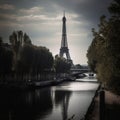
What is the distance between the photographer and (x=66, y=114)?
73.9 ft

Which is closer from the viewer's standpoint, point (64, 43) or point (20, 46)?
point (20, 46)

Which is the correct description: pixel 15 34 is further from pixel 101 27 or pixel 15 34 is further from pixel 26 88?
pixel 101 27

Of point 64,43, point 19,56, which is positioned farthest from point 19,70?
point 64,43

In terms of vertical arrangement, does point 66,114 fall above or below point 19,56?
below

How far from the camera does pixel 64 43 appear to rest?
10606cm

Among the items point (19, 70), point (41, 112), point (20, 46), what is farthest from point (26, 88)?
point (41, 112)

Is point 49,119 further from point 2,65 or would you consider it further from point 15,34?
point 15,34

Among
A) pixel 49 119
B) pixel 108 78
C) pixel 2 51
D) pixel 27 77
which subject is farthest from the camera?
pixel 27 77

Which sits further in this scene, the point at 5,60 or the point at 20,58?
the point at 20,58

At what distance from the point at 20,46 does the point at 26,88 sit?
7.00m

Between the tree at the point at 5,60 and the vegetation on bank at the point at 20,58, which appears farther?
the vegetation on bank at the point at 20,58

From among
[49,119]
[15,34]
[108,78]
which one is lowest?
[49,119]

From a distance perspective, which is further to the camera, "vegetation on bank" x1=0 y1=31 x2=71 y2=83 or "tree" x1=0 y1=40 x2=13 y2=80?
"vegetation on bank" x1=0 y1=31 x2=71 y2=83

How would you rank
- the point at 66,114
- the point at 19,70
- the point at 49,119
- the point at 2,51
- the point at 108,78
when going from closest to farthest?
the point at 108,78
the point at 49,119
the point at 66,114
the point at 2,51
the point at 19,70
